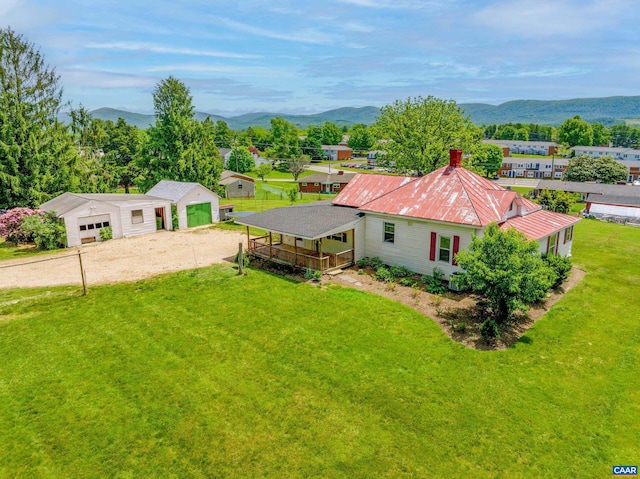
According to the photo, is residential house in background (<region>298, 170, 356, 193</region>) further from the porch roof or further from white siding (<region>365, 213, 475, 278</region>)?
white siding (<region>365, 213, 475, 278</region>)

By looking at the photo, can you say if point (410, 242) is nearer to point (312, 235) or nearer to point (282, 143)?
point (312, 235)

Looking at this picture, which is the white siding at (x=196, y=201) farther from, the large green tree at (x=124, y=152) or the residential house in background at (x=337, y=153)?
the residential house in background at (x=337, y=153)

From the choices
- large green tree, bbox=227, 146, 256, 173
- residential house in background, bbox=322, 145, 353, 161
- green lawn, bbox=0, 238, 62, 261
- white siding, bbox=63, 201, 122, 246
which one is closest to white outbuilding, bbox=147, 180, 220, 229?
white siding, bbox=63, 201, 122, 246

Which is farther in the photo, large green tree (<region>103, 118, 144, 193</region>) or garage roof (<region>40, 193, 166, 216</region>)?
large green tree (<region>103, 118, 144, 193</region>)

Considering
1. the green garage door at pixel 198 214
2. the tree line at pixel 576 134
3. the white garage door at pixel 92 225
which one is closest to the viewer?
the white garage door at pixel 92 225

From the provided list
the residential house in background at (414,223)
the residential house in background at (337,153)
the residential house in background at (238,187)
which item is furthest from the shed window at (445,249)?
the residential house in background at (337,153)

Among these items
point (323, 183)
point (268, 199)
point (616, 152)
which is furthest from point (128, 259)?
point (616, 152)
